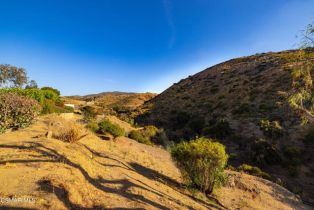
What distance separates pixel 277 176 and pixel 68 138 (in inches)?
613

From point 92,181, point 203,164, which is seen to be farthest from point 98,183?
point 203,164

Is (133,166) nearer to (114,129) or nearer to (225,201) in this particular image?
(225,201)

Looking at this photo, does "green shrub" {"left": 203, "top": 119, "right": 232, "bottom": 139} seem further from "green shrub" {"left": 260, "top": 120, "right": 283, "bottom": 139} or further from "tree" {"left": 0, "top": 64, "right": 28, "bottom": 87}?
"tree" {"left": 0, "top": 64, "right": 28, "bottom": 87}

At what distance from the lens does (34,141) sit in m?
11.8

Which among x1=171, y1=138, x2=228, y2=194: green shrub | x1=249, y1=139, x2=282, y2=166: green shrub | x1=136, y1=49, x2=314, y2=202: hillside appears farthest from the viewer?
x1=249, y1=139, x2=282, y2=166: green shrub

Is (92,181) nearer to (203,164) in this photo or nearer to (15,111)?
(203,164)

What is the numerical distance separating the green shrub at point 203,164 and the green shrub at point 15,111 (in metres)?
8.80

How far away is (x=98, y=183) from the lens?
8625 mm

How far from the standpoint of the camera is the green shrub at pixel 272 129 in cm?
2713

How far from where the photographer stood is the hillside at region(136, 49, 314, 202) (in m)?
21.9

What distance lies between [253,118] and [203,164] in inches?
895

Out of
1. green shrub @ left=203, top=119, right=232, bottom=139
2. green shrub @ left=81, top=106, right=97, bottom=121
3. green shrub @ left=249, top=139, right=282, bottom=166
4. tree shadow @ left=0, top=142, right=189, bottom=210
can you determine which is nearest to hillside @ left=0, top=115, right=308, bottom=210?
tree shadow @ left=0, top=142, right=189, bottom=210

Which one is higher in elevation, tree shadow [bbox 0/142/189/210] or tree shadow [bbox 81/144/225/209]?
tree shadow [bbox 0/142/189/210]

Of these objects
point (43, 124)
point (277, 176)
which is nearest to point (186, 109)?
point (277, 176)
